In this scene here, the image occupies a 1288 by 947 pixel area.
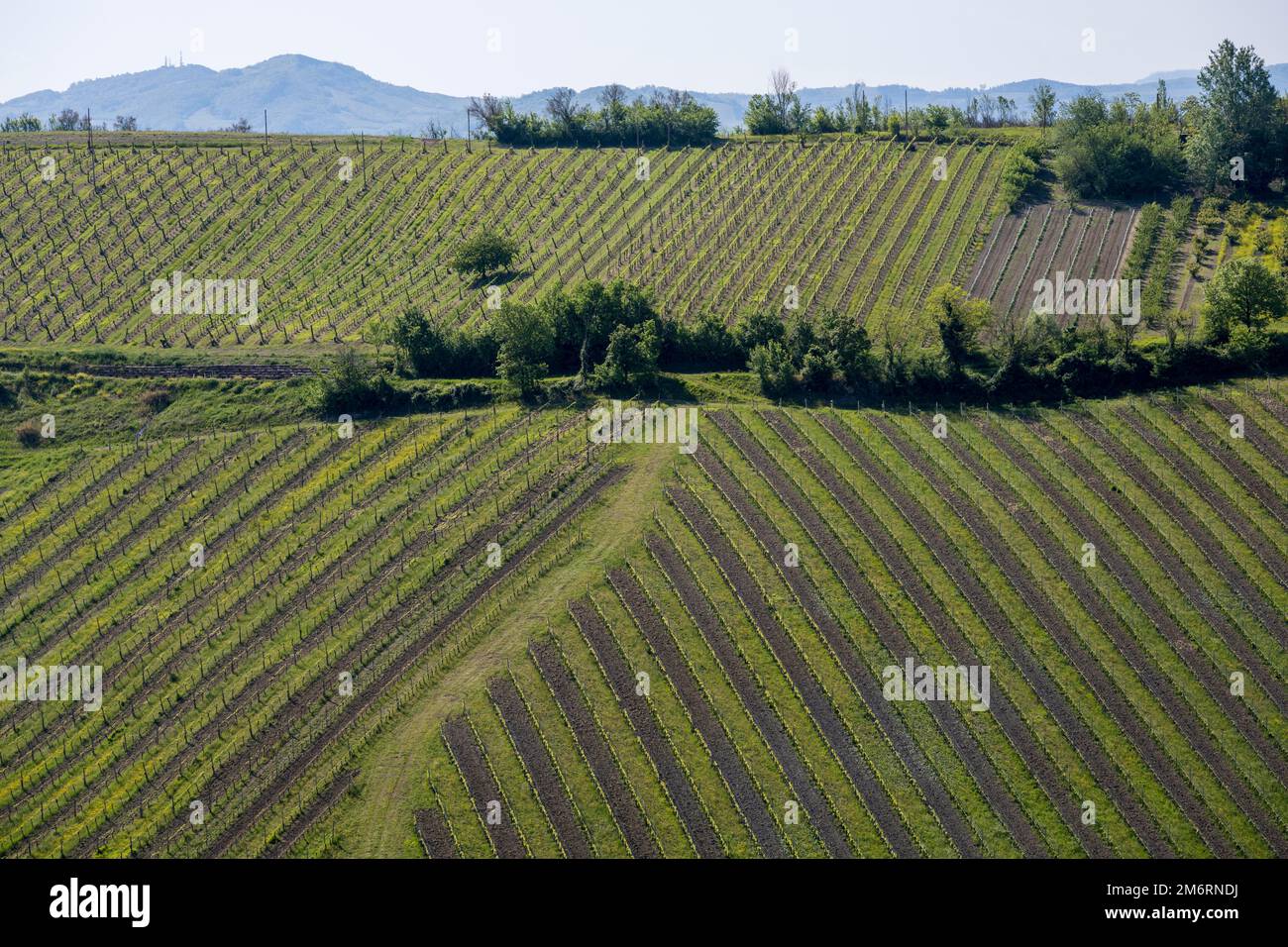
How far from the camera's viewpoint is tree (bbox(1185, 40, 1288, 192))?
515 ft

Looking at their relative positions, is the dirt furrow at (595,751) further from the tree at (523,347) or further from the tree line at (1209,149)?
the tree line at (1209,149)

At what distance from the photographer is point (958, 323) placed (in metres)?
118

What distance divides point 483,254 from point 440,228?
20.8m

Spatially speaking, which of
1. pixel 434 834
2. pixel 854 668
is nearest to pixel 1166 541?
pixel 854 668

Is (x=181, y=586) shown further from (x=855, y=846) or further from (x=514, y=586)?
(x=855, y=846)

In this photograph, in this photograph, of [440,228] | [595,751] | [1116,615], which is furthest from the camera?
[440,228]

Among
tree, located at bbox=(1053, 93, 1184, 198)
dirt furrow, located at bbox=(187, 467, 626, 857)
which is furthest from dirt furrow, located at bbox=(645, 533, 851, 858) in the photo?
tree, located at bbox=(1053, 93, 1184, 198)

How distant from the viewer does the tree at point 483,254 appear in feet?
494

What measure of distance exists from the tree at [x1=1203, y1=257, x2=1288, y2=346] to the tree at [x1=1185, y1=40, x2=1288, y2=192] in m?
49.2

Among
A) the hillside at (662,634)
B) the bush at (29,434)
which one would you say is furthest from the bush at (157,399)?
the hillside at (662,634)

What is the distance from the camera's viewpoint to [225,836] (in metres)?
72.9

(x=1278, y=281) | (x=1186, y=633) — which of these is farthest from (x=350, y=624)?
(x=1278, y=281)

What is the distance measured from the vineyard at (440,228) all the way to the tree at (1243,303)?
27.6m

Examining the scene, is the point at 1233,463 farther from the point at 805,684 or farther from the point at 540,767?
the point at 540,767
